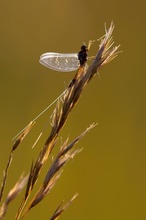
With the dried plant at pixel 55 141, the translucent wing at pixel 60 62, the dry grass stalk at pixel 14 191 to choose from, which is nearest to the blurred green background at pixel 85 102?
the translucent wing at pixel 60 62

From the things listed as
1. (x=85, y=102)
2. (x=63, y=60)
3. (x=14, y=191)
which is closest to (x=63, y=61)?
(x=63, y=60)

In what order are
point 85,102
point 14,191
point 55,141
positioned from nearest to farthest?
1. point 14,191
2. point 55,141
3. point 85,102

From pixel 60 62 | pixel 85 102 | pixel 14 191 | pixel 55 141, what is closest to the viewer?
pixel 14 191

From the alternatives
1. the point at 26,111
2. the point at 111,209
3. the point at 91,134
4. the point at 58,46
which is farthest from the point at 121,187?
the point at 58,46

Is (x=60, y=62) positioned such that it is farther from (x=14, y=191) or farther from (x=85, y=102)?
(x=85, y=102)

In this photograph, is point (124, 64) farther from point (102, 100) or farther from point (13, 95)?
point (13, 95)

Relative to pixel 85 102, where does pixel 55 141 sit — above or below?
below
